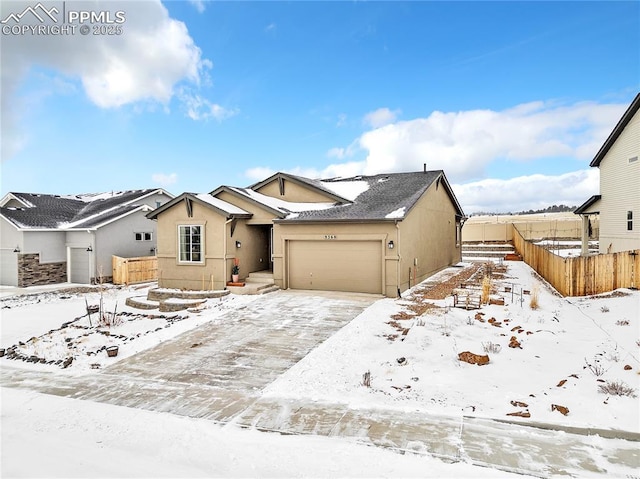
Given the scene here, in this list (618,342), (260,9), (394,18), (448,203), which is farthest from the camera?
(448,203)

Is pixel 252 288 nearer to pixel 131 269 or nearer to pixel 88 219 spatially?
pixel 131 269

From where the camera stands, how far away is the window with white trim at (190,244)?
15.4m

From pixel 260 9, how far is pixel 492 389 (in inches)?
673

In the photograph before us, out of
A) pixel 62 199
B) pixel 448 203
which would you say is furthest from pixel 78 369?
pixel 62 199

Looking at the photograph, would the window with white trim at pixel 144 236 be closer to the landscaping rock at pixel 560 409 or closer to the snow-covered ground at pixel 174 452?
the snow-covered ground at pixel 174 452

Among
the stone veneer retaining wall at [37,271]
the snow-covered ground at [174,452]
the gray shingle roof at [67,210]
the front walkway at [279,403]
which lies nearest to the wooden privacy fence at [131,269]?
the gray shingle roof at [67,210]

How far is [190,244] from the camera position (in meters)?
15.6

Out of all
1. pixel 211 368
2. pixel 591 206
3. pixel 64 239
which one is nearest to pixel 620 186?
pixel 591 206

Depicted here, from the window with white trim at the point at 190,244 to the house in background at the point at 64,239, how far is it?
7692 millimetres

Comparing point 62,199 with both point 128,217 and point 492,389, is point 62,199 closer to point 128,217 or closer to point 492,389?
point 128,217

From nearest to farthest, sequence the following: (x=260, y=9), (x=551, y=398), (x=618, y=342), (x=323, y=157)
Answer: (x=551, y=398)
(x=618, y=342)
(x=260, y=9)
(x=323, y=157)

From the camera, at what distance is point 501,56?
1845 centimetres

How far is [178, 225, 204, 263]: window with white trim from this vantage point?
15422 millimetres

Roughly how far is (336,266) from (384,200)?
375cm
